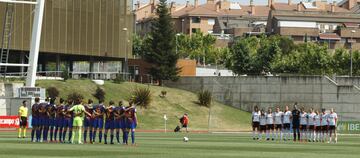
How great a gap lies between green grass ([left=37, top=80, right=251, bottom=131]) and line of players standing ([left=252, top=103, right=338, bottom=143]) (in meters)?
37.6

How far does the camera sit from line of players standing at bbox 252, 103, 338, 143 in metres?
64.6

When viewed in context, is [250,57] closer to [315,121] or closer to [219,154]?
[315,121]

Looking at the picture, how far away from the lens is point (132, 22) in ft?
454

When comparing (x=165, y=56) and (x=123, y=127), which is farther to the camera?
(x=165, y=56)

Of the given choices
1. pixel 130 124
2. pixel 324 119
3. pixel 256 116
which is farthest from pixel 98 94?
pixel 130 124

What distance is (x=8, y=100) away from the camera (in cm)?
9450

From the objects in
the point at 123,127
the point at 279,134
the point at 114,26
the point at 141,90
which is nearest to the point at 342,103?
the point at 141,90

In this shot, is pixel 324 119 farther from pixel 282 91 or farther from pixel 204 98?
pixel 282 91

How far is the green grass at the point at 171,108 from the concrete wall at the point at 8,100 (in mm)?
6792

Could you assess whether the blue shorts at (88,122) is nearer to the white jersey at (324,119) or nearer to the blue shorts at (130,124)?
the blue shorts at (130,124)

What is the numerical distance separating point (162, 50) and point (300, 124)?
6581cm

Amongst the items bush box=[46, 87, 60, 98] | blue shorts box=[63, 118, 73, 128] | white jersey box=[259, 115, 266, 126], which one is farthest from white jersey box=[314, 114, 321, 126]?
bush box=[46, 87, 60, 98]

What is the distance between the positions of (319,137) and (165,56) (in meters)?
64.9

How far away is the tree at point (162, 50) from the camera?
12744 cm
